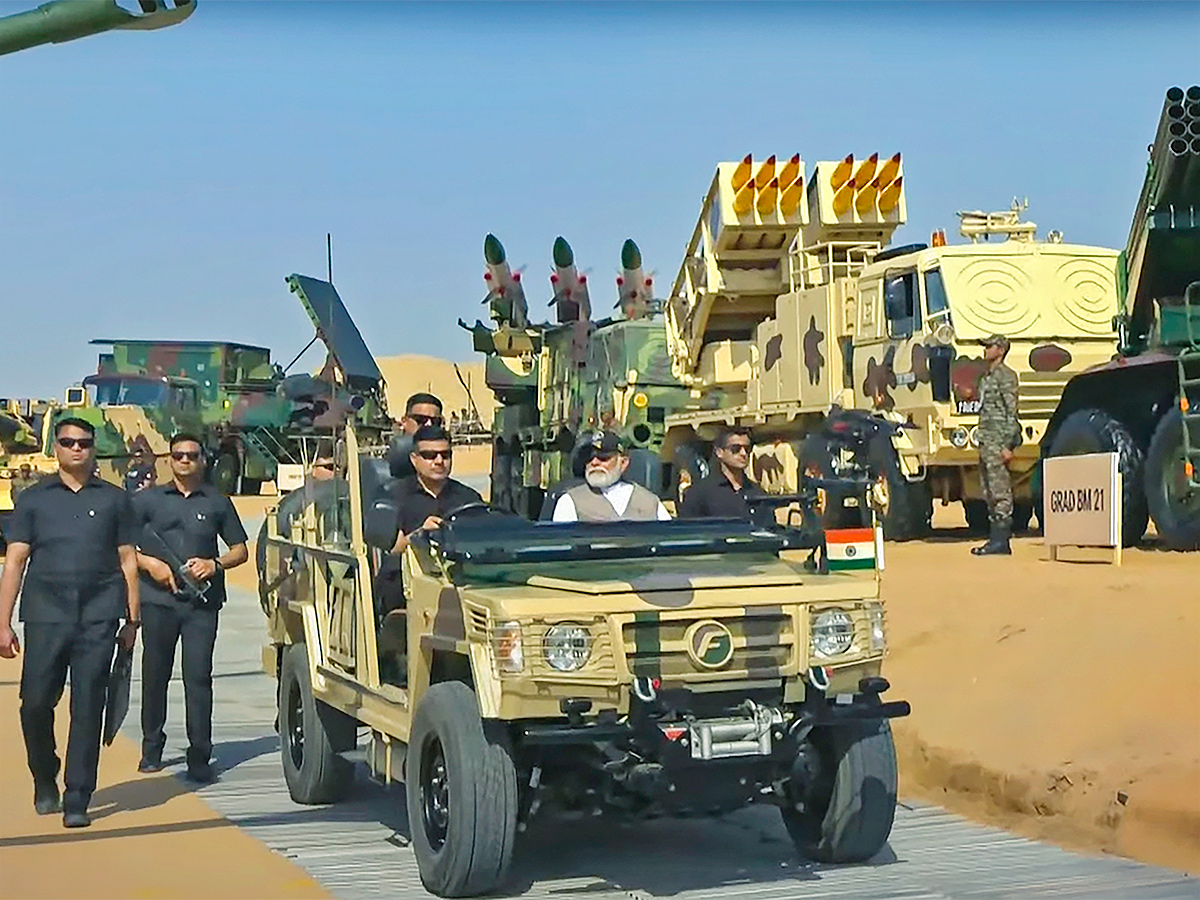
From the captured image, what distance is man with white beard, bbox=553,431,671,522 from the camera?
7.69m

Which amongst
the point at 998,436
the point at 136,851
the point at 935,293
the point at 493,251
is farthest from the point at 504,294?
the point at 136,851

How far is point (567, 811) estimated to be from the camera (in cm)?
651

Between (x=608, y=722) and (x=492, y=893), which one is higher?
(x=608, y=722)

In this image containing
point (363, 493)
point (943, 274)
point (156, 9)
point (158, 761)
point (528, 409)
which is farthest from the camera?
point (528, 409)

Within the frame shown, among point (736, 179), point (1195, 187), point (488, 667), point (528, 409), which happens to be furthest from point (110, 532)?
point (528, 409)

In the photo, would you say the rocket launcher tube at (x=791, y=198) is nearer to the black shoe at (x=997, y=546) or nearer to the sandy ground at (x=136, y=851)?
the black shoe at (x=997, y=546)

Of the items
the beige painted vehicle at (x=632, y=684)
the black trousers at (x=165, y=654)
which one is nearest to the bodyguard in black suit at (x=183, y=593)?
the black trousers at (x=165, y=654)

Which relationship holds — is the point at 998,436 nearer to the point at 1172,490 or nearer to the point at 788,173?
the point at 1172,490

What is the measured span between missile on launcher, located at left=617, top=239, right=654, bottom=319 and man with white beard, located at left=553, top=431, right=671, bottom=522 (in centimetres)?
1676

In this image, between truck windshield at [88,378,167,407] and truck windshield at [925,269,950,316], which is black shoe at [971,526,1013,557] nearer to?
truck windshield at [925,269,950,316]

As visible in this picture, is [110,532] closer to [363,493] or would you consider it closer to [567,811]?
[363,493]

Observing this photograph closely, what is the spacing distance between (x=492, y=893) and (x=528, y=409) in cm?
1973

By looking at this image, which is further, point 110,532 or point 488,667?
point 110,532

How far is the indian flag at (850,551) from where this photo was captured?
6.86 metres
